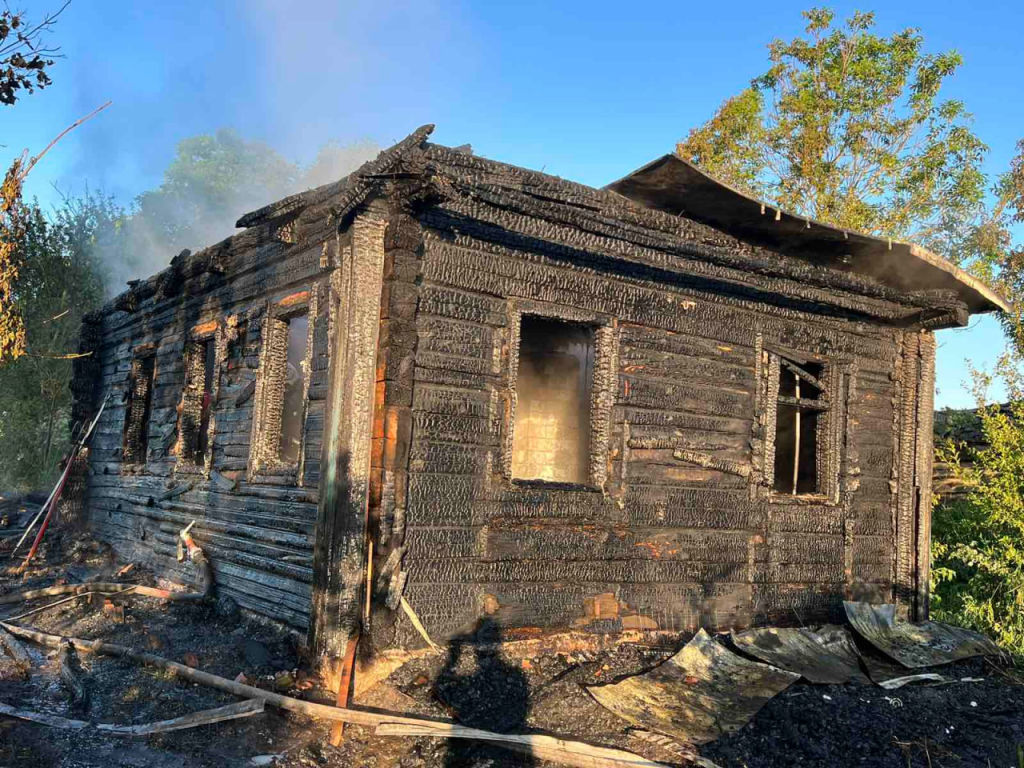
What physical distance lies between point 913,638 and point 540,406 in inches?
194

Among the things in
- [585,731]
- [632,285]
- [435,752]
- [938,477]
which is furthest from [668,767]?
[938,477]

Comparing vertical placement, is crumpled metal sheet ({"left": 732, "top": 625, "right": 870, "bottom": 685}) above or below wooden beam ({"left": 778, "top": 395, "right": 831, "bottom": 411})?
below

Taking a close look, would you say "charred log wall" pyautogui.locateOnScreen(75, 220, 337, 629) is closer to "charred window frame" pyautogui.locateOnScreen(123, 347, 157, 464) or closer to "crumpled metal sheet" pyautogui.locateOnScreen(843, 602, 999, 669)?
"charred window frame" pyautogui.locateOnScreen(123, 347, 157, 464)

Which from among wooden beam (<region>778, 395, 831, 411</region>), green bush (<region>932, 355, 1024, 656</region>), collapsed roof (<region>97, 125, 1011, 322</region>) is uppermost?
collapsed roof (<region>97, 125, 1011, 322</region>)

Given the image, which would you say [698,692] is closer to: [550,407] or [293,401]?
[550,407]

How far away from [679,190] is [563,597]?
3.85 metres

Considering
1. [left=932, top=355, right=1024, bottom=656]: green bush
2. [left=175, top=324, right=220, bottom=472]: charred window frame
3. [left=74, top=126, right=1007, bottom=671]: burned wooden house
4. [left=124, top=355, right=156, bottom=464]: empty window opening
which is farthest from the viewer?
[left=124, top=355, right=156, bottom=464]: empty window opening

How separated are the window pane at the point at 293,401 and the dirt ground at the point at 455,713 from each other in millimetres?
2230

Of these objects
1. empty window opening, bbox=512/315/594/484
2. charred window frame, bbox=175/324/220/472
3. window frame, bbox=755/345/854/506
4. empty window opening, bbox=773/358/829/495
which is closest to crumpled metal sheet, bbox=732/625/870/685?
window frame, bbox=755/345/854/506

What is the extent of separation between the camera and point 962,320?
928cm

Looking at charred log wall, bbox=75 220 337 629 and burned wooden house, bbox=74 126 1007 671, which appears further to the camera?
charred log wall, bbox=75 220 337 629

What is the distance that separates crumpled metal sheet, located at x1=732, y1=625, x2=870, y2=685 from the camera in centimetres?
737

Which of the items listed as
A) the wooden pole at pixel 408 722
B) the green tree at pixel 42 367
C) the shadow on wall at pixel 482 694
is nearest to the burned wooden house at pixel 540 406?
the shadow on wall at pixel 482 694

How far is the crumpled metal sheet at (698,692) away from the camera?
19.3 ft
